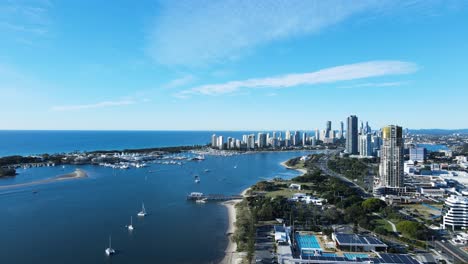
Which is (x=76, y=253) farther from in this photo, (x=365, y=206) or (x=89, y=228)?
(x=365, y=206)

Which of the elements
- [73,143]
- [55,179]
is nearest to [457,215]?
[55,179]

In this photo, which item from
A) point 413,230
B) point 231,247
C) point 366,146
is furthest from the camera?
point 366,146

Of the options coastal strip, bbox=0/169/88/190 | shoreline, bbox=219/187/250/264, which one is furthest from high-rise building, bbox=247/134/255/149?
shoreline, bbox=219/187/250/264

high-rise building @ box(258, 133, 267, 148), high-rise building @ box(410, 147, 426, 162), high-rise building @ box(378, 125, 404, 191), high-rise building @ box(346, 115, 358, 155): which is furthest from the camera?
high-rise building @ box(258, 133, 267, 148)

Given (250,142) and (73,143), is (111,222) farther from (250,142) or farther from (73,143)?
(73,143)

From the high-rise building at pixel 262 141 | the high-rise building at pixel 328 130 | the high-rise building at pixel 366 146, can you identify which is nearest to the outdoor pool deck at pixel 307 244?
the high-rise building at pixel 366 146

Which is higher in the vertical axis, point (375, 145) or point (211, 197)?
point (375, 145)

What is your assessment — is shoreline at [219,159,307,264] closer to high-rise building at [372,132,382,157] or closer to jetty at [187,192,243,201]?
jetty at [187,192,243,201]

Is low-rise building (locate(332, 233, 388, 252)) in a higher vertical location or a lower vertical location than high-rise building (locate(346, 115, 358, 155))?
lower
